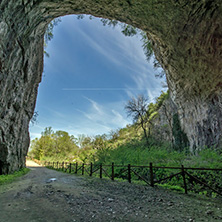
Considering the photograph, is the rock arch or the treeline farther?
the treeline

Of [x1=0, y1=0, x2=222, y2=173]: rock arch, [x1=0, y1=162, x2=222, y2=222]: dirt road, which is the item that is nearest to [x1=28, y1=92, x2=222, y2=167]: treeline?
[x1=0, y1=0, x2=222, y2=173]: rock arch

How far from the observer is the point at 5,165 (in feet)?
38.5

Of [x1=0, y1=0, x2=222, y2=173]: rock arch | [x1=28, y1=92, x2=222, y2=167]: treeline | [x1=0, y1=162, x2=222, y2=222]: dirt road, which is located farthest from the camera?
[x1=28, y1=92, x2=222, y2=167]: treeline

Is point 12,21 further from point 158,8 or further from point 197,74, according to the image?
point 197,74

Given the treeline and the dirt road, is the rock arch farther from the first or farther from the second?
the dirt road

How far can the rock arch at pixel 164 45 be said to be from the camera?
8141 mm

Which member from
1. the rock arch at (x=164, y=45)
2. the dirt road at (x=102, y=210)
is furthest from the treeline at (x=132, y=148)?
the dirt road at (x=102, y=210)

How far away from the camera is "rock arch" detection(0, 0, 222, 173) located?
8141mm

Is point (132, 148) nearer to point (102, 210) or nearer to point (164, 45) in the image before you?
point (164, 45)

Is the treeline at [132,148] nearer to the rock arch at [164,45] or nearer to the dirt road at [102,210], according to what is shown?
the rock arch at [164,45]

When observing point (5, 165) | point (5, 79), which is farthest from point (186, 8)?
point (5, 165)

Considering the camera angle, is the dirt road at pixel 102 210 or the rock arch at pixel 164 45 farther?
the rock arch at pixel 164 45

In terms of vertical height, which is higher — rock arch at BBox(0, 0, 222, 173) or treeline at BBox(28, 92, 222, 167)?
rock arch at BBox(0, 0, 222, 173)

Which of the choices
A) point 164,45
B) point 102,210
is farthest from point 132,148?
point 102,210
